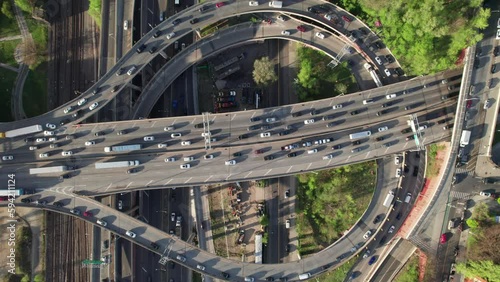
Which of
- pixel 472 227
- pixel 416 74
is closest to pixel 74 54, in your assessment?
pixel 416 74

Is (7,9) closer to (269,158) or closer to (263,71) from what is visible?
(263,71)

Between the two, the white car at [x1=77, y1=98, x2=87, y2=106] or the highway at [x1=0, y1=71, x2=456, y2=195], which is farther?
the white car at [x1=77, y1=98, x2=87, y2=106]

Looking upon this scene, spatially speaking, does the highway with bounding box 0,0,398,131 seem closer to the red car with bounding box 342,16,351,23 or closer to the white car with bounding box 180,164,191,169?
the red car with bounding box 342,16,351,23

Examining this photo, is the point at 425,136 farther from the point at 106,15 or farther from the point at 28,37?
the point at 28,37

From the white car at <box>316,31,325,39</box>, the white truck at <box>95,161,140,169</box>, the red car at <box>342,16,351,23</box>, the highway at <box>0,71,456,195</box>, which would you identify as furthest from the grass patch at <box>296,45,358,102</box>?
the white truck at <box>95,161,140,169</box>

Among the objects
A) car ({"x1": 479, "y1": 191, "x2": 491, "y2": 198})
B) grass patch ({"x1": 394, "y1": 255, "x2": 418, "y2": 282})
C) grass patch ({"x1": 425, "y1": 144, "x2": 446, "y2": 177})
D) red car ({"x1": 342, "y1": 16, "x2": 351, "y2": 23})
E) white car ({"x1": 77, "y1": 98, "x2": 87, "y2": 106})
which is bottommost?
grass patch ({"x1": 394, "y1": 255, "x2": 418, "y2": 282})
